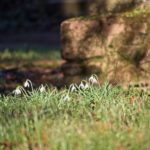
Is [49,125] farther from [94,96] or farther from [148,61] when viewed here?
[148,61]

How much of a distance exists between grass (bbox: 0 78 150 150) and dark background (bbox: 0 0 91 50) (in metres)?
15.1

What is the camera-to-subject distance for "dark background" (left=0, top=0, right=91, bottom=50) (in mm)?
23108

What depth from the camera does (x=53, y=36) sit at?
890 inches

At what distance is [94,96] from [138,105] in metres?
0.54

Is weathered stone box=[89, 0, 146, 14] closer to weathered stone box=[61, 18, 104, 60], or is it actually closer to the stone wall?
the stone wall

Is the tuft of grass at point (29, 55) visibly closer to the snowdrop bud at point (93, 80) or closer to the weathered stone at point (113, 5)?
the weathered stone at point (113, 5)

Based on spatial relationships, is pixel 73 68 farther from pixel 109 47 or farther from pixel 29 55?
pixel 29 55

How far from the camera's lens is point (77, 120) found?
5.54 metres

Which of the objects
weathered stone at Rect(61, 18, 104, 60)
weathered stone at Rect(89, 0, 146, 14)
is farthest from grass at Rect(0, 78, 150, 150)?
weathered stone at Rect(89, 0, 146, 14)

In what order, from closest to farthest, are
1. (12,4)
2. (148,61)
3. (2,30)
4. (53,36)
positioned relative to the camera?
1. (148,61)
2. (53,36)
3. (2,30)
4. (12,4)

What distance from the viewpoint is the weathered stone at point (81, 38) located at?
8.66 meters

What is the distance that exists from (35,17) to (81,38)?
1767 centimetres

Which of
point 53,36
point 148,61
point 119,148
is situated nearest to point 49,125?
point 119,148

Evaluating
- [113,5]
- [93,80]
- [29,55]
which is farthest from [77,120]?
[29,55]
